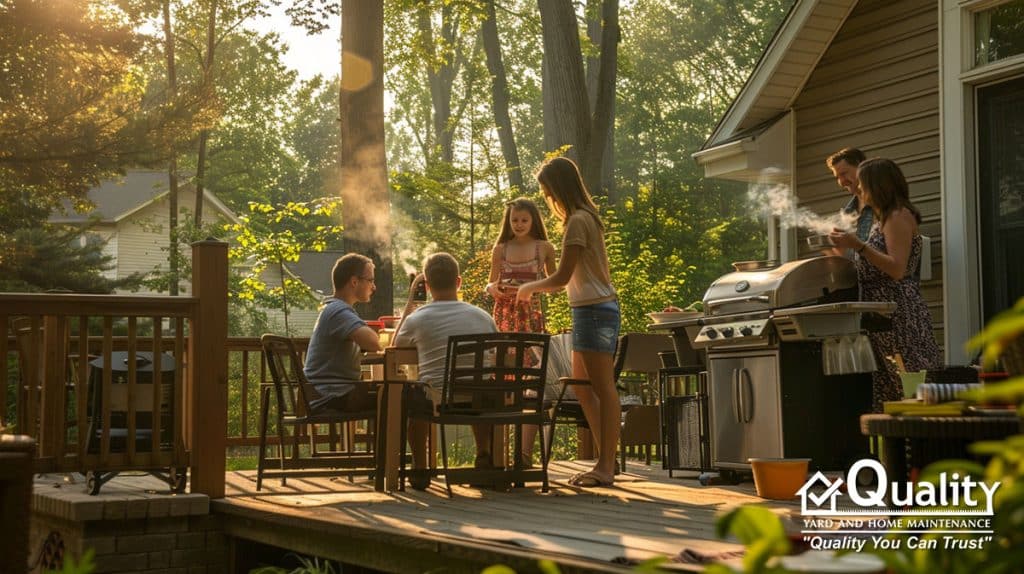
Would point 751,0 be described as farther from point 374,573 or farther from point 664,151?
point 374,573

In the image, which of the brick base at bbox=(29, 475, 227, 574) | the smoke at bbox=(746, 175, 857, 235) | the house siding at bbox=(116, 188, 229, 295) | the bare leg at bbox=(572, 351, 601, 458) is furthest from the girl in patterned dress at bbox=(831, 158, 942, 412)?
the house siding at bbox=(116, 188, 229, 295)

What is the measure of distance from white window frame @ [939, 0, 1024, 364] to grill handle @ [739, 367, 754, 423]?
1226mm

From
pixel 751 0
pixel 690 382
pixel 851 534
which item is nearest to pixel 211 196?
pixel 751 0

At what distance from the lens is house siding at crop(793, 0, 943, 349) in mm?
7004

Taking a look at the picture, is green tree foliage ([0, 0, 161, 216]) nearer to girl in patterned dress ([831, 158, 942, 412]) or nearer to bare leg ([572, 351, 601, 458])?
bare leg ([572, 351, 601, 458])

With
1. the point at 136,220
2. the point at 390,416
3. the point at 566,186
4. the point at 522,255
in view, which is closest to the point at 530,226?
the point at 522,255

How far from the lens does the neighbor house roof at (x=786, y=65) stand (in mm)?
7586

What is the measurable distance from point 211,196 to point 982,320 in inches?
1086

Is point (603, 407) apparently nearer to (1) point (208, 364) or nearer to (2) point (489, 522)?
(2) point (489, 522)

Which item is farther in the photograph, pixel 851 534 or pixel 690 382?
pixel 690 382

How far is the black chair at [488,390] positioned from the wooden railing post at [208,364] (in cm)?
92

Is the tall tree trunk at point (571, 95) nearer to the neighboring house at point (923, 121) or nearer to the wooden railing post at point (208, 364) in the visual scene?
the neighboring house at point (923, 121)

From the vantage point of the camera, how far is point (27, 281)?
19.9m

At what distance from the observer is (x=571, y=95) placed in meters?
16.2
